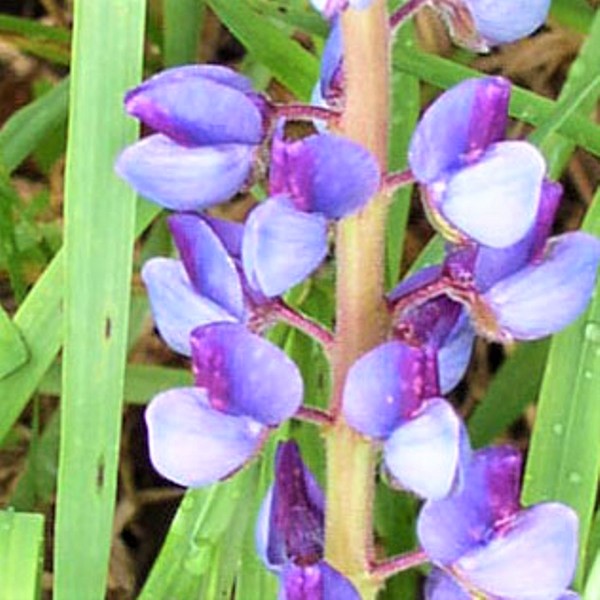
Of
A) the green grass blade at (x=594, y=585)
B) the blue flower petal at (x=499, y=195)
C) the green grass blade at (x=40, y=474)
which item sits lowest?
the green grass blade at (x=40, y=474)

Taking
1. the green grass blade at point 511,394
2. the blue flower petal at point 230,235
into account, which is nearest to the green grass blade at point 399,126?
the green grass blade at point 511,394

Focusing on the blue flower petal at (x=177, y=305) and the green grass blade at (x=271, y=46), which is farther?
the green grass blade at (x=271, y=46)

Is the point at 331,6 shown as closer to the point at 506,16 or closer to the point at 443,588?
the point at 506,16

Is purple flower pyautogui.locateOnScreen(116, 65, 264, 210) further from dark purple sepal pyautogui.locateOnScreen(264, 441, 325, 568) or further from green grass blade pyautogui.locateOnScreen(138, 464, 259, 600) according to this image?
green grass blade pyautogui.locateOnScreen(138, 464, 259, 600)

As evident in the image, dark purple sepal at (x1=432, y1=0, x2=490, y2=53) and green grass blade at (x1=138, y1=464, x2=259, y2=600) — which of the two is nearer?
dark purple sepal at (x1=432, y1=0, x2=490, y2=53)

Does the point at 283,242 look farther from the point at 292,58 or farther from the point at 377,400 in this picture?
the point at 292,58

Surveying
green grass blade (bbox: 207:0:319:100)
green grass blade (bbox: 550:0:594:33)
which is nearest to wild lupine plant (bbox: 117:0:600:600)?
green grass blade (bbox: 207:0:319:100)

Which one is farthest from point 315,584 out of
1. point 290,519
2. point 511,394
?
point 511,394

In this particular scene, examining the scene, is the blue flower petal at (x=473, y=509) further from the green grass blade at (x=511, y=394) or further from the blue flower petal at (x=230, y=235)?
the green grass blade at (x=511, y=394)

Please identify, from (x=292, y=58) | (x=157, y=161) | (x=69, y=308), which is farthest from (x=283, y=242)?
(x=292, y=58)
